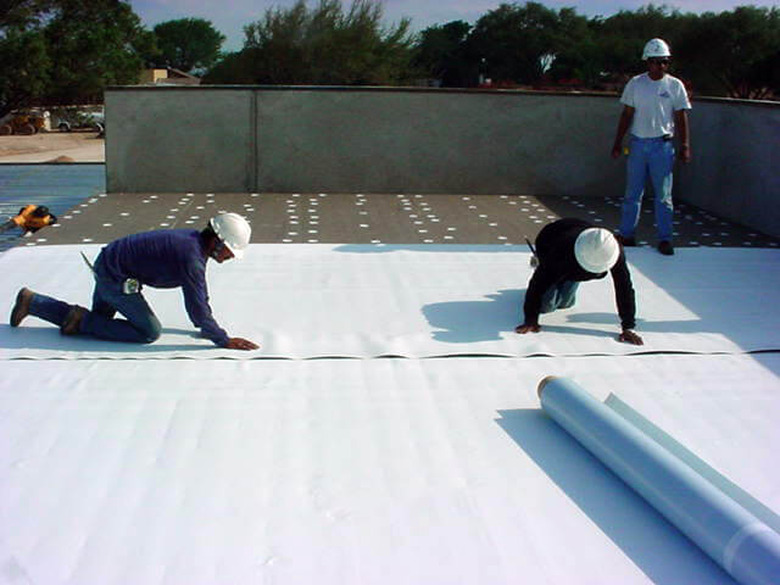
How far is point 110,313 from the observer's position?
4.11m

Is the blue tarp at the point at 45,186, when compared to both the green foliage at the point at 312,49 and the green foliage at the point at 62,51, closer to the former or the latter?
the green foliage at the point at 62,51

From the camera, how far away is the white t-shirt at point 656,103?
5840 mm

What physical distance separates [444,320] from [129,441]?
6.10 ft

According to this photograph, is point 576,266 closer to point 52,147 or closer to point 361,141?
point 361,141

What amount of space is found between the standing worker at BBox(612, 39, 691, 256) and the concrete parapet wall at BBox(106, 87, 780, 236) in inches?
102

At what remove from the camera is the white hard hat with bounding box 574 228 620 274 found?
12.7 ft

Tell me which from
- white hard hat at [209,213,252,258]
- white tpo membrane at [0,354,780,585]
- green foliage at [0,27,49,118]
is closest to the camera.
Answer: white tpo membrane at [0,354,780,585]

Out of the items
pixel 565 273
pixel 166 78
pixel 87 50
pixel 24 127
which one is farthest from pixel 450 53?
pixel 565 273

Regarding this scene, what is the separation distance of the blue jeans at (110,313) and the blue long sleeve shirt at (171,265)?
71 millimetres

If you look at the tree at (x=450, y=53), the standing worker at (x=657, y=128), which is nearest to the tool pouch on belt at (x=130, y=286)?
the standing worker at (x=657, y=128)

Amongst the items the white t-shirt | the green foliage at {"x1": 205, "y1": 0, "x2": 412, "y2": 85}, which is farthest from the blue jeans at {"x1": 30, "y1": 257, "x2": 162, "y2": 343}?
the green foliage at {"x1": 205, "y1": 0, "x2": 412, "y2": 85}

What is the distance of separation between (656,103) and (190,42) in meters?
78.2

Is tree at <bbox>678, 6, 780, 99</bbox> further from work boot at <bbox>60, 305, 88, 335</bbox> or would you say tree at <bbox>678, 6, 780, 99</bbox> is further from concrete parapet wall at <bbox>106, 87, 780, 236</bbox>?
work boot at <bbox>60, 305, 88, 335</bbox>

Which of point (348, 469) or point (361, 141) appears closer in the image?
point (348, 469)
